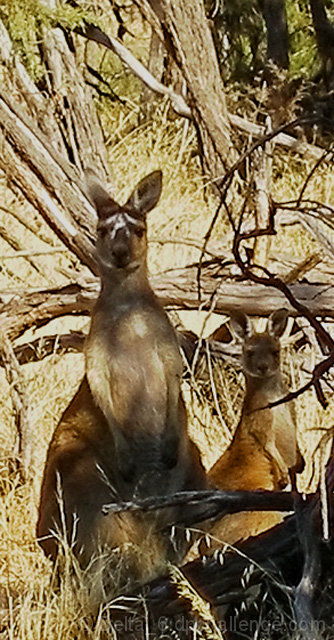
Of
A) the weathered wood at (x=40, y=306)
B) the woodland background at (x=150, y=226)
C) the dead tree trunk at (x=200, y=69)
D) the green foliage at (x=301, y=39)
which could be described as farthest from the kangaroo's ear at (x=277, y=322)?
the green foliage at (x=301, y=39)

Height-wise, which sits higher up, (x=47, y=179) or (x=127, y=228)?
(x=47, y=179)

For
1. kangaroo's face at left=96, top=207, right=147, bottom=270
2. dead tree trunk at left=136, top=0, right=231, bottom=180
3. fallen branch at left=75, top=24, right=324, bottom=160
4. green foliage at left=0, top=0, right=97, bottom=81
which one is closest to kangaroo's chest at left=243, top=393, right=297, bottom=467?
kangaroo's face at left=96, top=207, right=147, bottom=270

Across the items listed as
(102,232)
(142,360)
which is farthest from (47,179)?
(142,360)

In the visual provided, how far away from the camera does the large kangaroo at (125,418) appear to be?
5348 mm

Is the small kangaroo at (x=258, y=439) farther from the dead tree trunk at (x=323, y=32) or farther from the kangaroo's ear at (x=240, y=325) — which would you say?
the dead tree trunk at (x=323, y=32)

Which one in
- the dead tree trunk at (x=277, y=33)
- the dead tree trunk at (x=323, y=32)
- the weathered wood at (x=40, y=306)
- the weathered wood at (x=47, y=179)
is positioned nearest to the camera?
the weathered wood at (x=40, y=306)

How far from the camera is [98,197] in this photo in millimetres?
5895

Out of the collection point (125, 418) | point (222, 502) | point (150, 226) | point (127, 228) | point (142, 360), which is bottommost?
point (222, 502)

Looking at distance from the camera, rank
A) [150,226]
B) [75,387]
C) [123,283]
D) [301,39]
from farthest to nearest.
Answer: [301,39]
[150,226]
[75,387]
[123,283]

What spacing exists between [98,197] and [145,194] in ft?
0.79

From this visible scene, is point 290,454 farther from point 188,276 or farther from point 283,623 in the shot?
point 283,623

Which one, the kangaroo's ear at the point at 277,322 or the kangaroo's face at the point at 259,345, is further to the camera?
the kangaroo's face at the point at 259,345

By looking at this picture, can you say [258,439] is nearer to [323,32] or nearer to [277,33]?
[323,32]

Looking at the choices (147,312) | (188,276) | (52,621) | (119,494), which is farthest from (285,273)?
(52,621)
